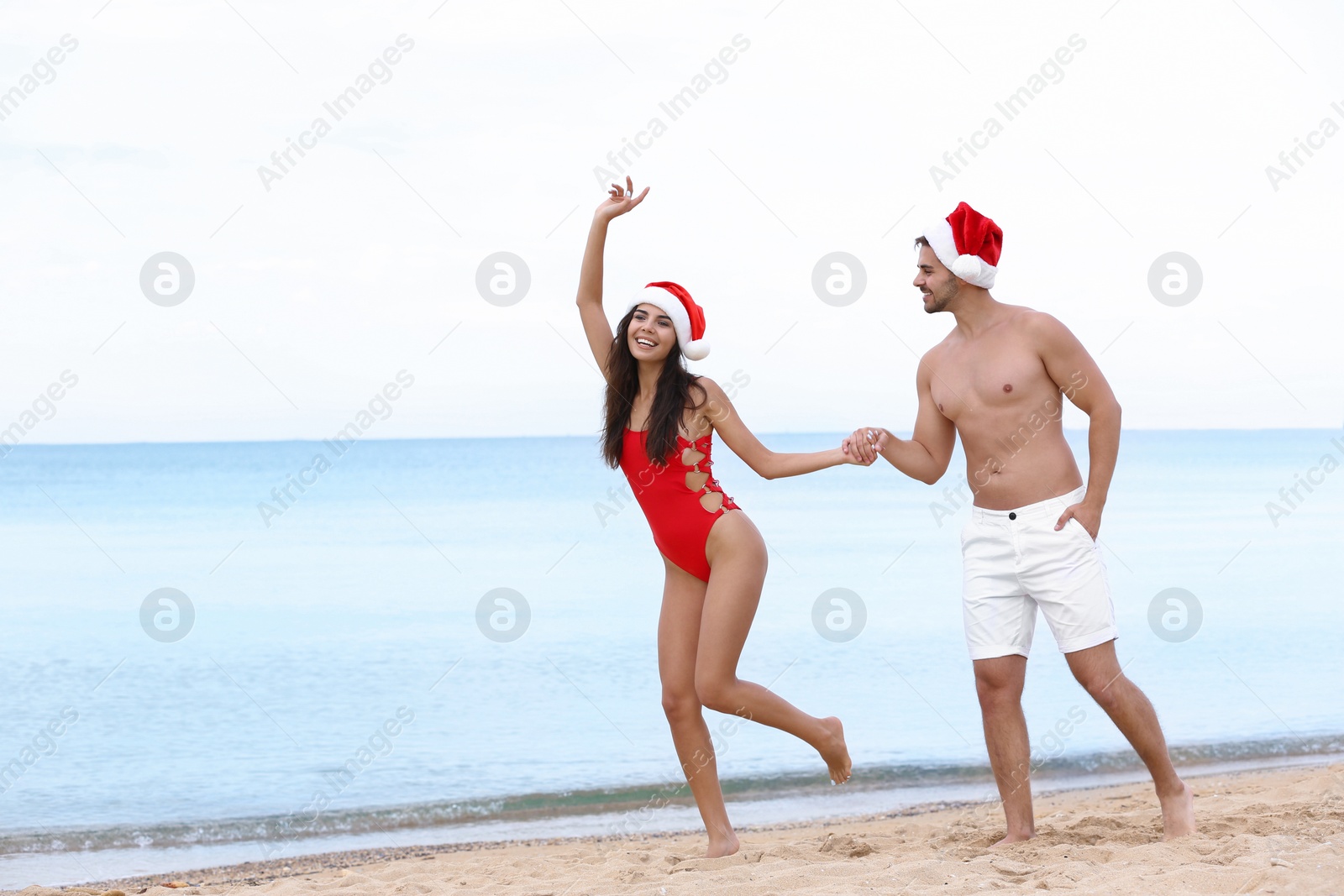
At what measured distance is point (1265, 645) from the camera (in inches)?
453

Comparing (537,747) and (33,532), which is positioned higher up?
(33,532)

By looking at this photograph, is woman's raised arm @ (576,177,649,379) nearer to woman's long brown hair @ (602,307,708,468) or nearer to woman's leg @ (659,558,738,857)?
woman's long brown hair @ (602,307,708,468)

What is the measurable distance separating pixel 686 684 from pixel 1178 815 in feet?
6.51

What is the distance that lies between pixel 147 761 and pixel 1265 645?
10383 millimetres

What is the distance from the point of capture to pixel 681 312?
15.4ft

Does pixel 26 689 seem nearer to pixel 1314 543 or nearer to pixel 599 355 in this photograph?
pixel 599 355

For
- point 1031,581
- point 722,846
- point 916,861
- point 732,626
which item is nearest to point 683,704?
point 732,626

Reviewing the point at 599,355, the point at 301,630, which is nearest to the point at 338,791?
the point at 599,355

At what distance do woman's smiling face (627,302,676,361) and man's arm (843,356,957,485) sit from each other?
853 mm

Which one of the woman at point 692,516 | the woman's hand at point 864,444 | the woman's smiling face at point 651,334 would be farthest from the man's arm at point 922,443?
the woman's smiling face at point 651,334

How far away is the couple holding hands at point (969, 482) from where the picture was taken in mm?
4301

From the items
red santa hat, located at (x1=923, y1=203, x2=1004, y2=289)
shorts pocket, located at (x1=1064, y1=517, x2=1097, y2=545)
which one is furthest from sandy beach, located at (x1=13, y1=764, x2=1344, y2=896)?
red santa hat, located at (x1=923, y1=203, x2=1004, y2=289)

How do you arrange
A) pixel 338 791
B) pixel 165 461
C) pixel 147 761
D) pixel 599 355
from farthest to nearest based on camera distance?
pixel 165 461 → pixel 147 761 → pixel 338 791 → pixel 599 355

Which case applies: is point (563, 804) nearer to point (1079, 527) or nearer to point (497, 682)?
point (497, 682)
